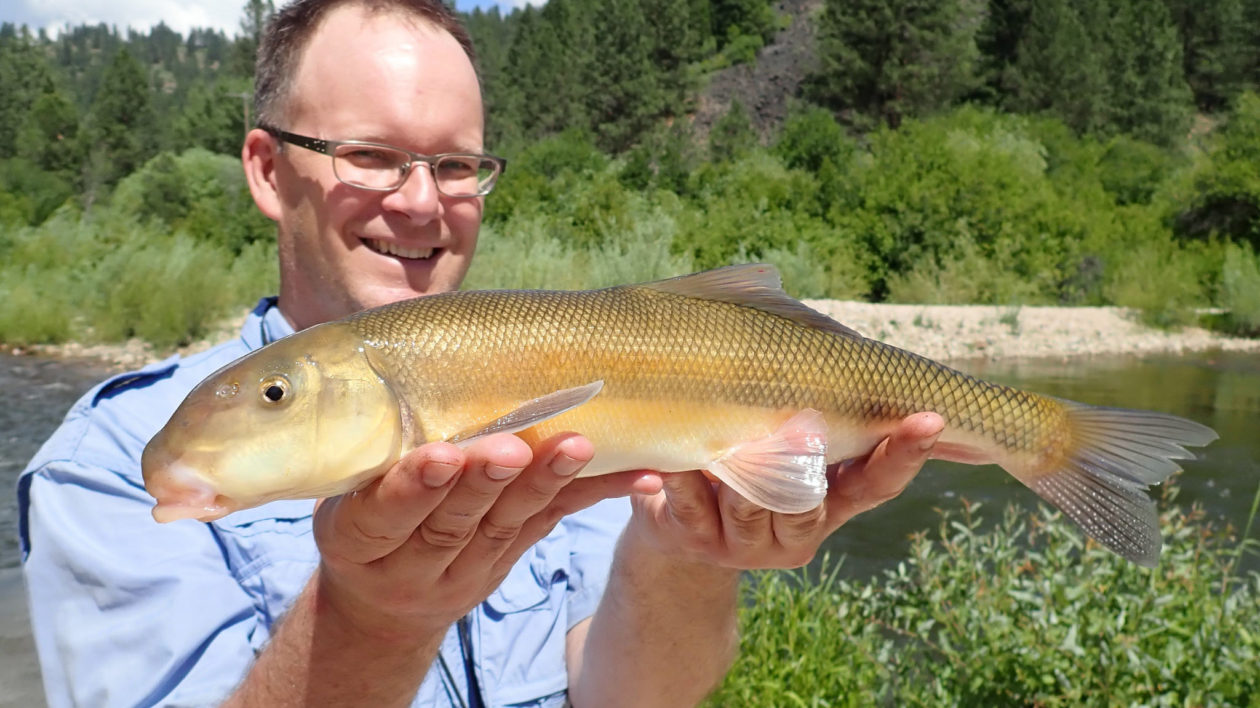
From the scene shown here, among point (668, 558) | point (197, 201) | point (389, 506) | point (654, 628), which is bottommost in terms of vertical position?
point (197, 201)

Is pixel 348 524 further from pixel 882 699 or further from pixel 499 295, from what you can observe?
pixel 882 699

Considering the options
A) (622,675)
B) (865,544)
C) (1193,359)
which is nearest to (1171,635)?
(622,675)

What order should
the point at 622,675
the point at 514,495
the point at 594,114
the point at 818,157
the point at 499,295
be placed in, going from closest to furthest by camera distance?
the point at 514,495, the point at 499,295, the point at 622,675, the point at 818,157, the point at 594,114

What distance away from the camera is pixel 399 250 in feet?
8.92

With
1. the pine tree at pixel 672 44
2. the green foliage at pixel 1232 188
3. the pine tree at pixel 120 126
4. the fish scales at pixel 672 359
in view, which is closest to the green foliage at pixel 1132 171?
the green foliage at pixel 1232 188

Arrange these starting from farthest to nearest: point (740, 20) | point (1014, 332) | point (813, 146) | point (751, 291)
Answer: point (740, 20), point (813, 146), point (1014, 332), point (751, 291)

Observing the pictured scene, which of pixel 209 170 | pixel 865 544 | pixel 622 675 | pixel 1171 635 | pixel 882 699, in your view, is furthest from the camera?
pixel 209 170

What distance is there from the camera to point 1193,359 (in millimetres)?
17531

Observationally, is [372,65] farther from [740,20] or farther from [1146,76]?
[740,20]

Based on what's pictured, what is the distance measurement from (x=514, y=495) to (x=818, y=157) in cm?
3176

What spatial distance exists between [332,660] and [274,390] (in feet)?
1.71

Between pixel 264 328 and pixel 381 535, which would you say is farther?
pixel 264 328

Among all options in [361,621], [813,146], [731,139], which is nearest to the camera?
[361,621]

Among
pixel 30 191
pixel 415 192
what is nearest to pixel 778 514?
pixel 415 192
